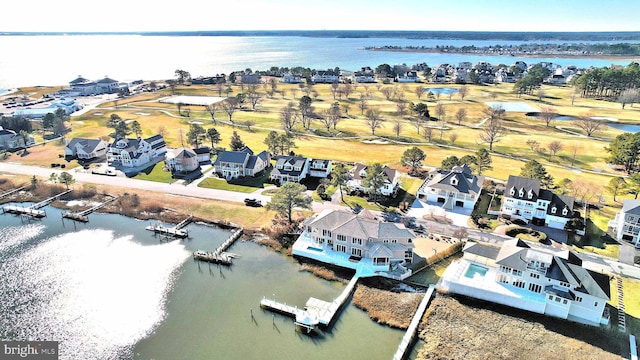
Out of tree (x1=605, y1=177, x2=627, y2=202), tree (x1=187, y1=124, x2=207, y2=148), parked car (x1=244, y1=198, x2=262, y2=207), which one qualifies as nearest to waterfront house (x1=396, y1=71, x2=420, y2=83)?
tree (x1=187, y1=124, x2=207, y2=148)

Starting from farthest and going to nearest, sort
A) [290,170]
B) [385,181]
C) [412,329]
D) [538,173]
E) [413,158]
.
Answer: [413,158] < [290,170] < [385,181] < [538,173] < [412,329]

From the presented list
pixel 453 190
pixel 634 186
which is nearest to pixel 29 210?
pixel 453 190

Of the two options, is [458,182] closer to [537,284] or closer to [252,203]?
[537,284]

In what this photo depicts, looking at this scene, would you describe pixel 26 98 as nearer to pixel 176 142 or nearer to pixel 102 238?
pixel 176 142

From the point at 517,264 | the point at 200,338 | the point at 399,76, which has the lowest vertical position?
the point at 200,338

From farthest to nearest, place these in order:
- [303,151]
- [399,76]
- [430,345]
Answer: [399,76] < [303,151] < [430,345]

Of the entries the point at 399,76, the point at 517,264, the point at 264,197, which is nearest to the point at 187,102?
the point at 264,197

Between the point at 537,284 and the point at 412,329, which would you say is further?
the point at 537,284

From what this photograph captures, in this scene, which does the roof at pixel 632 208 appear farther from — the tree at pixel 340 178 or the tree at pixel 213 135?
the tree at pixel 213 135
